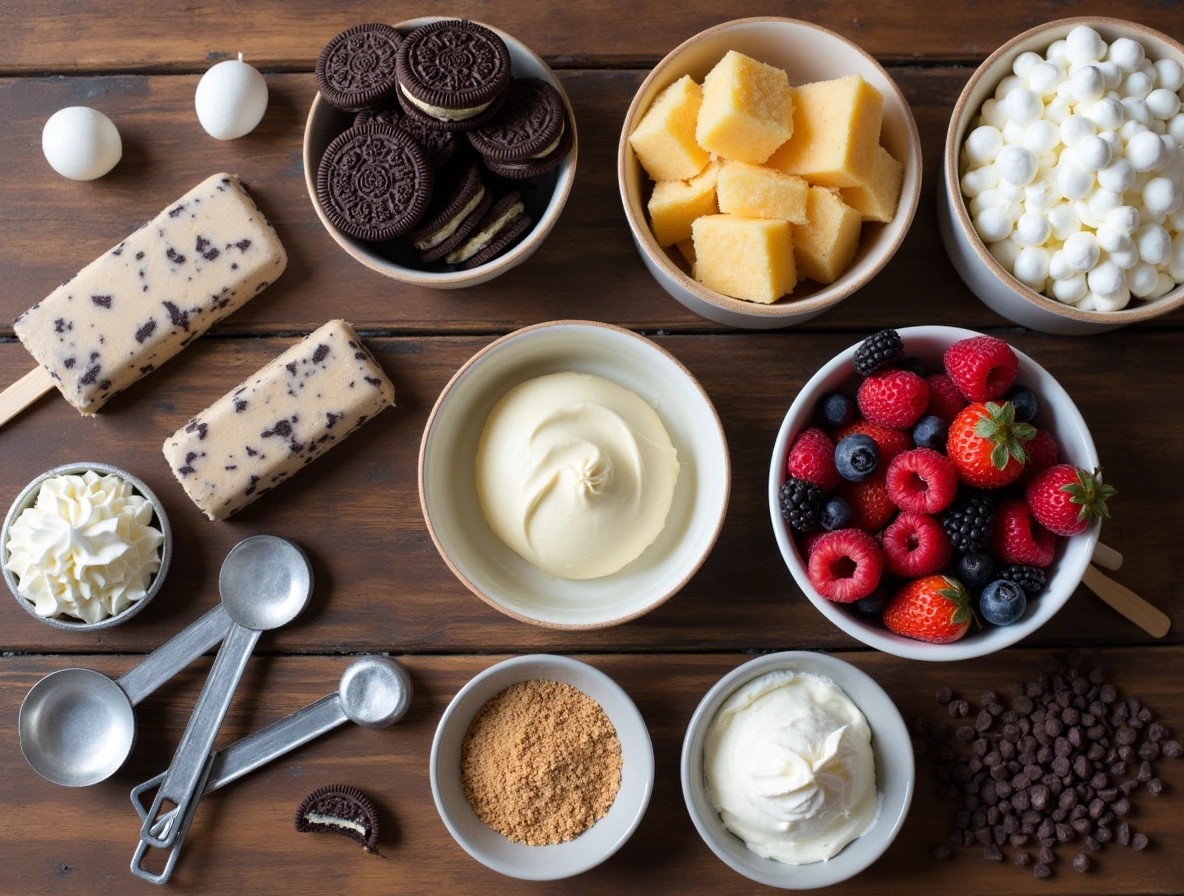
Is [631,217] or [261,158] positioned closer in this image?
[631,217]

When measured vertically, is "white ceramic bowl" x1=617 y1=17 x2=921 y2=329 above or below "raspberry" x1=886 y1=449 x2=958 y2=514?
above

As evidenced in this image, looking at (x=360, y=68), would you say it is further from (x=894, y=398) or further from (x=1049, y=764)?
(x=1049, y=764)

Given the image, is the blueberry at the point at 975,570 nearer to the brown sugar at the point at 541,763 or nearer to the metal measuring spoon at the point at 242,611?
the brown sugar at the point at 541,763

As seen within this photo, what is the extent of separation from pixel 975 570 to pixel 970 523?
2.6 inches

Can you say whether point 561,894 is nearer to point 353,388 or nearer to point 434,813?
point 434,813

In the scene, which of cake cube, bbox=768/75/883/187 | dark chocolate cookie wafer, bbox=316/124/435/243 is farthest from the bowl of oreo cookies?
cake cube, bbox=768/75/883/187

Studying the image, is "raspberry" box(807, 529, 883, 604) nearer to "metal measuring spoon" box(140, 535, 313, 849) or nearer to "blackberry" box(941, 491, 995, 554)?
"blackberry" box(941, 491, 995, 554)

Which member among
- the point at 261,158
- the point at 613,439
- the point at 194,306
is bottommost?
the point at 613,439

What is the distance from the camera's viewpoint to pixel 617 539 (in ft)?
4.55

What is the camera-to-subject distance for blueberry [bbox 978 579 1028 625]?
4.10ft

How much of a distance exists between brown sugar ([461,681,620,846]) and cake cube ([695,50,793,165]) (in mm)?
850

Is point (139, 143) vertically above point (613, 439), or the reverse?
point (139, 143)

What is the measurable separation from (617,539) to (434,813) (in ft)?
1.82

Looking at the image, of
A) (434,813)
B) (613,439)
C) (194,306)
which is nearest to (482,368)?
(613,439)
